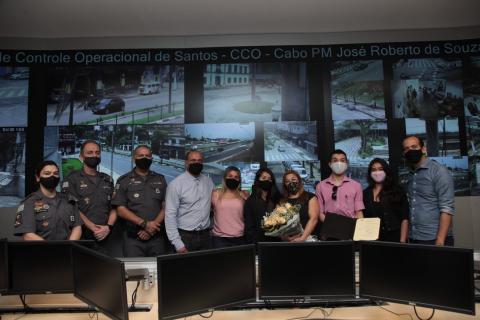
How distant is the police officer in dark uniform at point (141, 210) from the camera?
313 cm

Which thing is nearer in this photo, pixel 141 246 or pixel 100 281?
pixel 100 281

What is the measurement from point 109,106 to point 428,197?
132 inches

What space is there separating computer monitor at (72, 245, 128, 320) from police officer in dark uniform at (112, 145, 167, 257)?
126 cm

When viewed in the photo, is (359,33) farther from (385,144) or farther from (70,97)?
(70,97)

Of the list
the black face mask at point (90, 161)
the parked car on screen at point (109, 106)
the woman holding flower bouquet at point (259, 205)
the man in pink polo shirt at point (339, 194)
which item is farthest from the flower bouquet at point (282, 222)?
the parked car on screen at point (109, 106)

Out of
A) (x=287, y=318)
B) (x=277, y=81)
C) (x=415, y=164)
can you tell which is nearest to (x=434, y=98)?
(x=415, y=164)

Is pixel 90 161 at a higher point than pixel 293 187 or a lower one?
higher

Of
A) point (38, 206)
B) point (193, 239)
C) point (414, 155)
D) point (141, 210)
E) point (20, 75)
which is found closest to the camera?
point (38, 206)

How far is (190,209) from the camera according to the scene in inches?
121

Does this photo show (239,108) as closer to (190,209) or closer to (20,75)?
(190,209)

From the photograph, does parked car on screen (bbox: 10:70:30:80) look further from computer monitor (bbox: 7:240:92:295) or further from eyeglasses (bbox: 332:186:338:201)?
eyeglasses (bbox: 332:186:338:201)

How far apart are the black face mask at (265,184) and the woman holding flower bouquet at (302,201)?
130mm

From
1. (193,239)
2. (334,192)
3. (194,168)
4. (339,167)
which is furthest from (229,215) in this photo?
(339,167)

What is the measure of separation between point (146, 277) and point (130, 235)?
3.85ft
